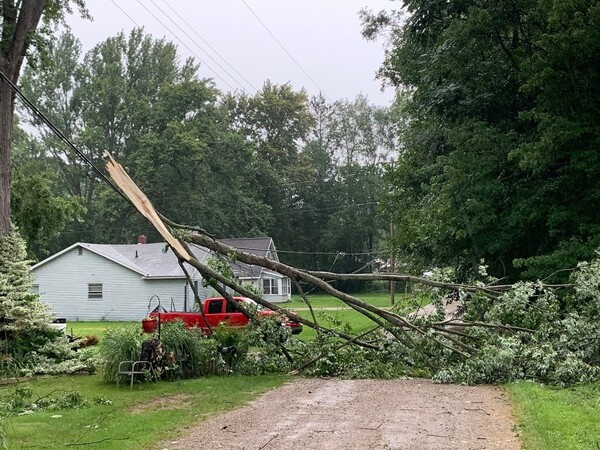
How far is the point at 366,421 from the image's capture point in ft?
24.0

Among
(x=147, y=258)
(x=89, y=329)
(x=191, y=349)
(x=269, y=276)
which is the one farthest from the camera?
(x=269, y=276)

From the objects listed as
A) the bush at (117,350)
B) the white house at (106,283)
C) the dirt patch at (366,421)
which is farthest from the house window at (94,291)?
the dirt patch at (366,421)

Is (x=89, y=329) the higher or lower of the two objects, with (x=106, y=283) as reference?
lower

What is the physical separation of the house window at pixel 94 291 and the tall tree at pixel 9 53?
1880cm

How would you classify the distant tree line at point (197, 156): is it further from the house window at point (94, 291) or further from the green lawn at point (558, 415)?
the green lawn at point (558, 415)

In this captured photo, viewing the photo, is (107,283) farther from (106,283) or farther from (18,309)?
(18,309)

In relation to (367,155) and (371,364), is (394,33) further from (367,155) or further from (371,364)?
(367,155)

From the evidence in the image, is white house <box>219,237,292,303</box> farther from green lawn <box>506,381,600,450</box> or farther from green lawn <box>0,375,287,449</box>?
green lawn <box>506,381,600,450</box>

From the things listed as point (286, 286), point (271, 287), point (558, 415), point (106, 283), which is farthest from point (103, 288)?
point (558, 415)

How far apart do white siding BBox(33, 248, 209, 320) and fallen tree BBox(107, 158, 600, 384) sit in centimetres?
1920

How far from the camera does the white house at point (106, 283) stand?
102ft

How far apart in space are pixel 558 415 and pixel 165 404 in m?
4.94

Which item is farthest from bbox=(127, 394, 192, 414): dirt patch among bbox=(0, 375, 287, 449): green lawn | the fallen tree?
the fallen tree

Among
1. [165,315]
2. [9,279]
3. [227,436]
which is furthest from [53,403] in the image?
[165,315]
